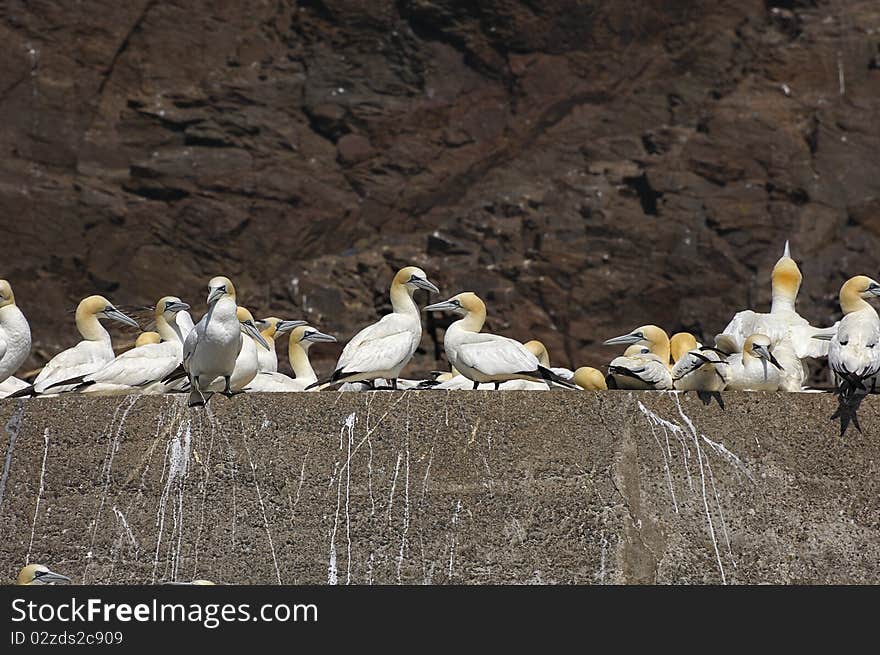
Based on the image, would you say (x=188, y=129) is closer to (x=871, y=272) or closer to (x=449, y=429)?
(x=871, y=272)

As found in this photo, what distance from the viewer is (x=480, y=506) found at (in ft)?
41.0

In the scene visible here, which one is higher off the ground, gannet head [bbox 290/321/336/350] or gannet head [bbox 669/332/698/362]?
gannet head [bbox 290/321/336/350]

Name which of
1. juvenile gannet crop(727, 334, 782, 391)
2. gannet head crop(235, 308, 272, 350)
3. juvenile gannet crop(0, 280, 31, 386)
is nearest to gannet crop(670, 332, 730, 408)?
juvenile gannet crop(727, 334, 782, 391)

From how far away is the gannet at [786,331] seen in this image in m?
14.4

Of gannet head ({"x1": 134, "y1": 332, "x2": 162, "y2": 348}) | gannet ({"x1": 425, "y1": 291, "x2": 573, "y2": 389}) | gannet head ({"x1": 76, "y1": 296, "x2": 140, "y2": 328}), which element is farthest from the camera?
gannet head ({"x1": 76, "y1": 296, "x2": 140, "y2": 328})

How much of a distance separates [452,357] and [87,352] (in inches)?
156

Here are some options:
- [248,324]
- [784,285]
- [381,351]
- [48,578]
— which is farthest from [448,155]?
[48,578]

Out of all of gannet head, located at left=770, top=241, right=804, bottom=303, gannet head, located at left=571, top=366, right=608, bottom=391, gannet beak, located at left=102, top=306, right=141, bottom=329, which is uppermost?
gannet beak, located at left=102, top=306, right=141, bottom=329

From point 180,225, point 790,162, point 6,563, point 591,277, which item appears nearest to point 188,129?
point 180,225

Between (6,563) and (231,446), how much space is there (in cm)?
177

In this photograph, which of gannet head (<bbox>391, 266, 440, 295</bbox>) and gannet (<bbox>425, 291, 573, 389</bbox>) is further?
gannet head (<bbox>391, 266, 440, 295</bbox>)

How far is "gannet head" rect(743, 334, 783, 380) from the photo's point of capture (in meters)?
13.4

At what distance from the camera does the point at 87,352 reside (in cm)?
1625

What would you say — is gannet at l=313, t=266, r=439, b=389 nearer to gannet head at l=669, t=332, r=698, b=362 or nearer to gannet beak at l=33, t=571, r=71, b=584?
gannet beak at l=33, t=571, r=71, b=584
